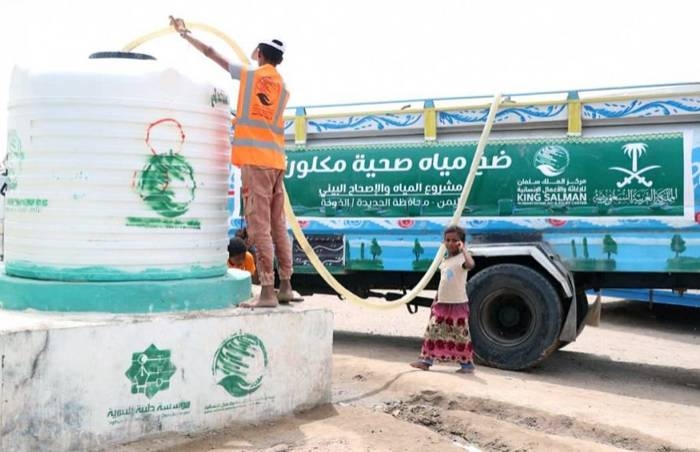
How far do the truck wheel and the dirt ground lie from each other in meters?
0.22

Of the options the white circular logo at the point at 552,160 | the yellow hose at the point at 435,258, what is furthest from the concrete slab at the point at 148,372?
the white circular logo at the point at 552,160

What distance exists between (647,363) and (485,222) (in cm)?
264

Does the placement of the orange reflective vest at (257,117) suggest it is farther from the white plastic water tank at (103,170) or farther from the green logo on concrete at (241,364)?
the green logo on concrete at (241,364)

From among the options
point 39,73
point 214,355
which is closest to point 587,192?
point 214,355

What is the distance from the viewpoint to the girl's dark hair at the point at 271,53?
15.5ft

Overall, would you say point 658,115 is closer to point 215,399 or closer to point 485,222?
point 485,222

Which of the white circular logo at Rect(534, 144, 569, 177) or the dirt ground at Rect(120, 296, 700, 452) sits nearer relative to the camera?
the dirt ground at Rect(120, 296, 700, 452)

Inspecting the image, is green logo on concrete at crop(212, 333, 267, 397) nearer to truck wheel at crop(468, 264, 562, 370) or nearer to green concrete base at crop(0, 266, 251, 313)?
green concrete base at crop(0, 266, 251, 313)

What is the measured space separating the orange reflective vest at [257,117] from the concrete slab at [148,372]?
3.09ft

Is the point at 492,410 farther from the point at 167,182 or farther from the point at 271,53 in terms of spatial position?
the point at 271,53

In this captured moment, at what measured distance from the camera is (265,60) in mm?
4801

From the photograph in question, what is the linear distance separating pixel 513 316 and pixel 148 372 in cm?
473

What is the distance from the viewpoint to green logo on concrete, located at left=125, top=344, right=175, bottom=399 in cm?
404

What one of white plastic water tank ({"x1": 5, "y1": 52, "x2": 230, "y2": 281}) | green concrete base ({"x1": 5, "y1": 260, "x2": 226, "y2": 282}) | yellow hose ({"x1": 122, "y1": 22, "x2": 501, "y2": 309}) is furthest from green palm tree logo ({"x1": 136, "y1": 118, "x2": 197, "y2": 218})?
yellow hose ({"x1": 122, "y1": 22, "x2": 501, "y2": 309})
